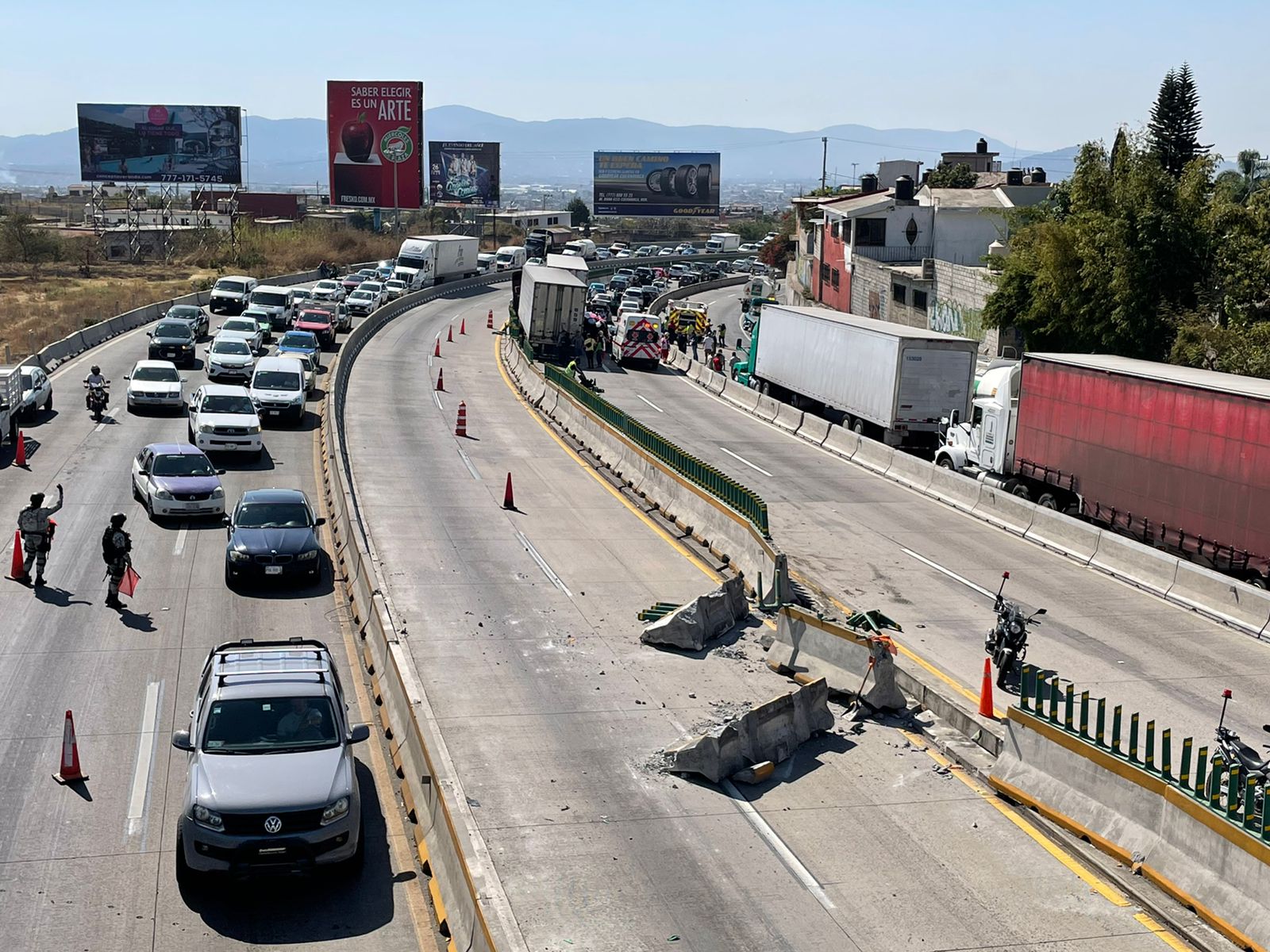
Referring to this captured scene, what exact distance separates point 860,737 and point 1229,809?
17.3ft

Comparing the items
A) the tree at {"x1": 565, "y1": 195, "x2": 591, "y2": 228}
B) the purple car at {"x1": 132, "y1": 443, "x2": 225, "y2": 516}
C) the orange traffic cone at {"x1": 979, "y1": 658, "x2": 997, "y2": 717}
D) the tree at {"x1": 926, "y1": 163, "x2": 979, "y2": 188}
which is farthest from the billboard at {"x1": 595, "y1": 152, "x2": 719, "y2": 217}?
the orange traffic cone at {"x1": 979, "y1": 658, "x2": 997, "y2": 717}

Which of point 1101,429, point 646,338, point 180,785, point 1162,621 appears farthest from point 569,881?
point 646,338

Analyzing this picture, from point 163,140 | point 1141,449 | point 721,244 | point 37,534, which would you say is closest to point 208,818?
point 37,534

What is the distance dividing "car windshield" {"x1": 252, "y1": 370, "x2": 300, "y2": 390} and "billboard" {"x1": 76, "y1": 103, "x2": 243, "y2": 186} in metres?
61.1

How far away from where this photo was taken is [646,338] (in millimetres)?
58344

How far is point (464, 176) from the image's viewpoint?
130125mm

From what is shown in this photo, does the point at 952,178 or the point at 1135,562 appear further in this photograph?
the point at 952,178

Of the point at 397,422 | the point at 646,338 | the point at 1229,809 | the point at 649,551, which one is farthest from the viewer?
the point at 646,338

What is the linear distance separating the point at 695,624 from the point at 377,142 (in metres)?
89.5

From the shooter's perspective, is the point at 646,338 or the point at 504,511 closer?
the point at 504,511

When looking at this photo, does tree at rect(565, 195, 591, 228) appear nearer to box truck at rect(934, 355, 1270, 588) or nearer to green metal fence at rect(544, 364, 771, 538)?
green metal fence at rect(544, 364, 771, 538)

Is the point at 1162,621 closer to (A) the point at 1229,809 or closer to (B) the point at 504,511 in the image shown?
(A) the point at 1229,809

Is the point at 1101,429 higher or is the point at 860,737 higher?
the point at 1101,429

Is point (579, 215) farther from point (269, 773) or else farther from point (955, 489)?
point (269, 773)
